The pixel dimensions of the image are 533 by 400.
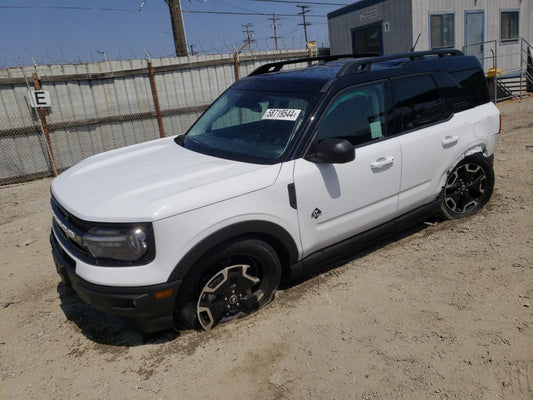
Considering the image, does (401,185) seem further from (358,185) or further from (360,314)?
(360,314)

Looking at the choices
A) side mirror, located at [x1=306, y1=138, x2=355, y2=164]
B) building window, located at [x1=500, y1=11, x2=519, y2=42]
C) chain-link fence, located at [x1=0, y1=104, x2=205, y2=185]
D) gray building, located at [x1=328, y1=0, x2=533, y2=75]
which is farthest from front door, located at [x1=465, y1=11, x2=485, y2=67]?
side mirror, located at [x1=306, y1=138, x2=355, y2=164]

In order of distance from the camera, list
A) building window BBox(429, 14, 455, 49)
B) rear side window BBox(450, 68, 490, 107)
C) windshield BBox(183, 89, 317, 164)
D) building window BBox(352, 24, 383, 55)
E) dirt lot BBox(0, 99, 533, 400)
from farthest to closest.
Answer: building window BBox(352, 24, 383, 55)
building window BBox(429, 14, 455, 49)
rear side window BBox(450, 68, 490, 107)
windshield BBox(183, 89, 317, 164)
dirt lot BBox(0, 99, 533, 400)

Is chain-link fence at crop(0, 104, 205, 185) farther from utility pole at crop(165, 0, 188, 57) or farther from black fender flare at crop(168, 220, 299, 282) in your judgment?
black fender flare at crop(168, 220, 299, 282)

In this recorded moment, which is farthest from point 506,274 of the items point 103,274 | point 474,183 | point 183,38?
point 183,38

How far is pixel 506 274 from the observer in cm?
362

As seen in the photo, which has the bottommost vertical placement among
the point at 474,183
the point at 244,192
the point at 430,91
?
the point at 474,183

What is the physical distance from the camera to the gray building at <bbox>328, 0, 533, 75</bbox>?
13.6 metres

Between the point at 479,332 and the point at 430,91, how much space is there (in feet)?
7.35

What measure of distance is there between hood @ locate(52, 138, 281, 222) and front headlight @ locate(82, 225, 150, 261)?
0.07 meters

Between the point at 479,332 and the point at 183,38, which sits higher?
the point at 183,38

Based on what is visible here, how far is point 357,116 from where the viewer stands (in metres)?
3.56

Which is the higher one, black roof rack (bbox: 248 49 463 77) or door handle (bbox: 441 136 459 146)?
black roof rack (bbox: 248 49 463 77)

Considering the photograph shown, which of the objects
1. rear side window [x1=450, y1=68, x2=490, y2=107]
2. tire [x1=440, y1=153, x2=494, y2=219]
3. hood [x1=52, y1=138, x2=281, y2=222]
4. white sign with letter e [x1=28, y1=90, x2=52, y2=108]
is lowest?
tire [x1=440, y1=153, x2=494, y2=219]

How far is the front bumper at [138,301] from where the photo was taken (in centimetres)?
266
